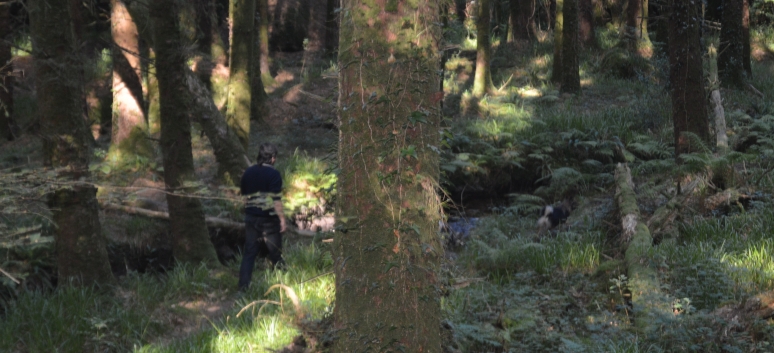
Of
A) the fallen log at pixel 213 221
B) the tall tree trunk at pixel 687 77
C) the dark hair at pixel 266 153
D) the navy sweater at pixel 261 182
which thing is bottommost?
the fallen log at pixel 213 221

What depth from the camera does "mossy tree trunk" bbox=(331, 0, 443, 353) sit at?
13.7ft

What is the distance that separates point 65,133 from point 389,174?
556 cm

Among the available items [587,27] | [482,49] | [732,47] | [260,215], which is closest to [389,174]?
[260,215]

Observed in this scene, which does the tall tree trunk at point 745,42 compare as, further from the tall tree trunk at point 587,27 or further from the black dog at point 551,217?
the black dog at point 551,217

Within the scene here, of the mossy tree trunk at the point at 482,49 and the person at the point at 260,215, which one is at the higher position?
the mossy tree trunk at the point at 482,49

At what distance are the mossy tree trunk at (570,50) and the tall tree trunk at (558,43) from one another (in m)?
0.51

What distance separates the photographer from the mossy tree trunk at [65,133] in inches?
308

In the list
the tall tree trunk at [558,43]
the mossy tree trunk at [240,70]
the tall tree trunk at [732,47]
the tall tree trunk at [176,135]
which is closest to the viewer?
the tall tree trunk at [176,135]

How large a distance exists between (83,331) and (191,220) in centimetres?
265

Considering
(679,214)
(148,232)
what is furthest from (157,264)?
(679,214)

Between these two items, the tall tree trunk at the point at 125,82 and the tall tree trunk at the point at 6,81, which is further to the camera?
the tall tree trunk at the point at 6,81

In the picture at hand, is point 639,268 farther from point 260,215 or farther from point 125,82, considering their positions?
point 125,82

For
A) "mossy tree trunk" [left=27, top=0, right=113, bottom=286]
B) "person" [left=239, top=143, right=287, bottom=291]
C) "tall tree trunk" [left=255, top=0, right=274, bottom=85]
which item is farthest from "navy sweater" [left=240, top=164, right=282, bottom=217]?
"tall tree trunk" [left=255, top=0, right=274, bottom=85]

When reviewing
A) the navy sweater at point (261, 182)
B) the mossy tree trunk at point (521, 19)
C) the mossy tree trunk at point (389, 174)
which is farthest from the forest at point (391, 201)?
the mossy tree trunk at point (521, 19)
